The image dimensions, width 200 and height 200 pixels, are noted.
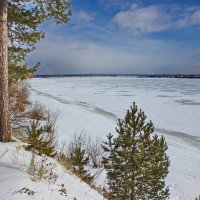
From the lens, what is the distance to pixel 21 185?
15.8 feet

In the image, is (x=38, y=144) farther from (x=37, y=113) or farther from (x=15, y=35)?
(x=37, y=113)

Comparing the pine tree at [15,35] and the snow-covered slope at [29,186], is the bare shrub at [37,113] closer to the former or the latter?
the pine tree at [15,35]

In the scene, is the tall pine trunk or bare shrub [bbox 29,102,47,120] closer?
the tall pine trunk

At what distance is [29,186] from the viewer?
192 inches

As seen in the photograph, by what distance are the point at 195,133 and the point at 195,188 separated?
10691 millimetres

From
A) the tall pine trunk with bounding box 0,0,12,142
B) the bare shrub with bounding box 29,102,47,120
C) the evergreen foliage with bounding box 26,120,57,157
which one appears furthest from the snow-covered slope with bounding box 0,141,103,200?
the bare shrub with bounding box 29,102,47,120

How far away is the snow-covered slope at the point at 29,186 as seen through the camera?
464 cm

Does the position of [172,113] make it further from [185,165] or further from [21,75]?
[21,75]

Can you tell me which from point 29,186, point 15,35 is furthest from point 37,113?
point 29,186

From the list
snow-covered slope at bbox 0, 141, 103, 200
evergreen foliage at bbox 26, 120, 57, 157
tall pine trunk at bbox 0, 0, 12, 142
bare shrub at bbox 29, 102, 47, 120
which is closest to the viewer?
snow-covered slope at bbox 0, 141, 103, 200

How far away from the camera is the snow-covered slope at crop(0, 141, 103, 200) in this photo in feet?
15.2

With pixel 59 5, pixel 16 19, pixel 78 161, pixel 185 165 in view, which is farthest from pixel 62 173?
pixel 185 165

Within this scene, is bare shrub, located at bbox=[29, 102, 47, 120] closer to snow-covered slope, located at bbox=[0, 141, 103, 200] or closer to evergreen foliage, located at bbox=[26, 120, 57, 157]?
evergreen foliage, located at bbox=[26, 120, 57, 157]

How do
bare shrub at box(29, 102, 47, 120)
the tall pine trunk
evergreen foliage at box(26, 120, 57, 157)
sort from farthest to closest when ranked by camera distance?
bare shrub at box(29, 102, 47, 120), the tall pine trunk, evergreen foliage at box(26, 120, 57, 157)
